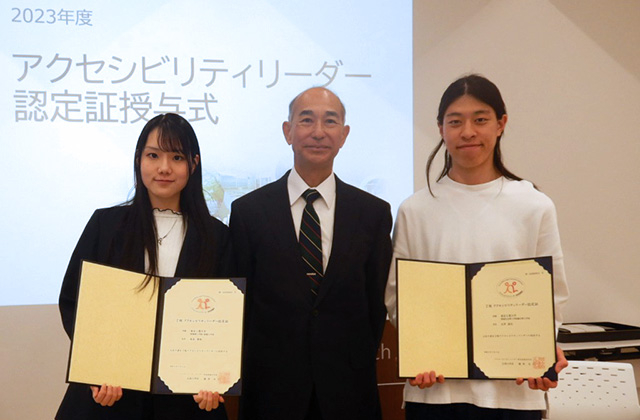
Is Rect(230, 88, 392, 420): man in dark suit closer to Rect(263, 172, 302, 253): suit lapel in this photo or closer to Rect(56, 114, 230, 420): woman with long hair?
Rect(263, 172, 302, 253): suit lapel

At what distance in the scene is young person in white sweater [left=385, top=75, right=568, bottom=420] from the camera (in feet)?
6.23

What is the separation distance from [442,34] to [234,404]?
2559mm

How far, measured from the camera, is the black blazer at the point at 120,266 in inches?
73.2

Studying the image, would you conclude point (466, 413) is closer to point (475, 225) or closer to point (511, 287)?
point (511, 287)

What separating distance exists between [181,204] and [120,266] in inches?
12.9

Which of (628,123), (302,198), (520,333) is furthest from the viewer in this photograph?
(628,123)

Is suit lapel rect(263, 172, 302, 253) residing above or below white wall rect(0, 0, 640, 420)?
below

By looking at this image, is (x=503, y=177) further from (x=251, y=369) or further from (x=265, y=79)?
(x=265, y=79)

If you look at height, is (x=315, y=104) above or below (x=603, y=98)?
below

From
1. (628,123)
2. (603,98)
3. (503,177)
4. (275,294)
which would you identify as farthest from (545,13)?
(275,294)

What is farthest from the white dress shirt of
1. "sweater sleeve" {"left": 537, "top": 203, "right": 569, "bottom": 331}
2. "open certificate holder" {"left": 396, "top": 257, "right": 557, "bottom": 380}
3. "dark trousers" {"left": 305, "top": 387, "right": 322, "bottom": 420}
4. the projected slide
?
the projected slide

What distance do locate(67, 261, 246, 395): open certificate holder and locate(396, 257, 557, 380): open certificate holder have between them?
0.55 meters

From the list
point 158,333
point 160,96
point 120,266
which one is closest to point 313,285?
point 158,333

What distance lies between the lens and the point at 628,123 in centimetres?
405
